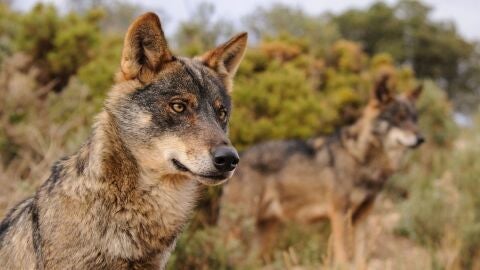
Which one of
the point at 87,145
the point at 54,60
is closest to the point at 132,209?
the point at 87,145

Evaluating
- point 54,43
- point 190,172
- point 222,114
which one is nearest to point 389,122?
point 222,114

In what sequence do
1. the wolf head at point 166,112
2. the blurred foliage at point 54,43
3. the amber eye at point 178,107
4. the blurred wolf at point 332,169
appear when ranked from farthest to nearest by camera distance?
1. the blurred foliage at point 54,43
2. the blurred wolf at point 332,169
3. the amber eye at point 178,107
4. the wolf head at point 166,112

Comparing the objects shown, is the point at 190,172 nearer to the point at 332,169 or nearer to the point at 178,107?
the point at 178,107

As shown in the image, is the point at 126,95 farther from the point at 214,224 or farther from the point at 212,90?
the point at 214,224

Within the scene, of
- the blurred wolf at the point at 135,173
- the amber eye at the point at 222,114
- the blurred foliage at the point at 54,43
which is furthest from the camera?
the blurred foliage at the point at 54,43

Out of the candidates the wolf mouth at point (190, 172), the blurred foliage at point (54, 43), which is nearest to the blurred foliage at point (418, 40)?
the blurred foliage at point (54, 43)

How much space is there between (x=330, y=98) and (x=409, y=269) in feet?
24.6

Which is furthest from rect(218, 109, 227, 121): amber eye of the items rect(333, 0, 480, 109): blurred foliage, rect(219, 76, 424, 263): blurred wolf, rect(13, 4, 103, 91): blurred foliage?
rect(333, 0, 480, 109): blurred foliage

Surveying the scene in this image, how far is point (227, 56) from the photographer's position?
4117mm

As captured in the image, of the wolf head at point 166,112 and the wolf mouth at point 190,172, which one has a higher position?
the wolf head at point 166,112

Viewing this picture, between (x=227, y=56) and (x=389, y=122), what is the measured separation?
480 cm

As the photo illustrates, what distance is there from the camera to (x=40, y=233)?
318cm

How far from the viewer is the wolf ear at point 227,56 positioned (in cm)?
400

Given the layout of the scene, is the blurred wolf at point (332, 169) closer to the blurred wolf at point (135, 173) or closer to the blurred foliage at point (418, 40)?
the blurred wolf at point (135, 173)
